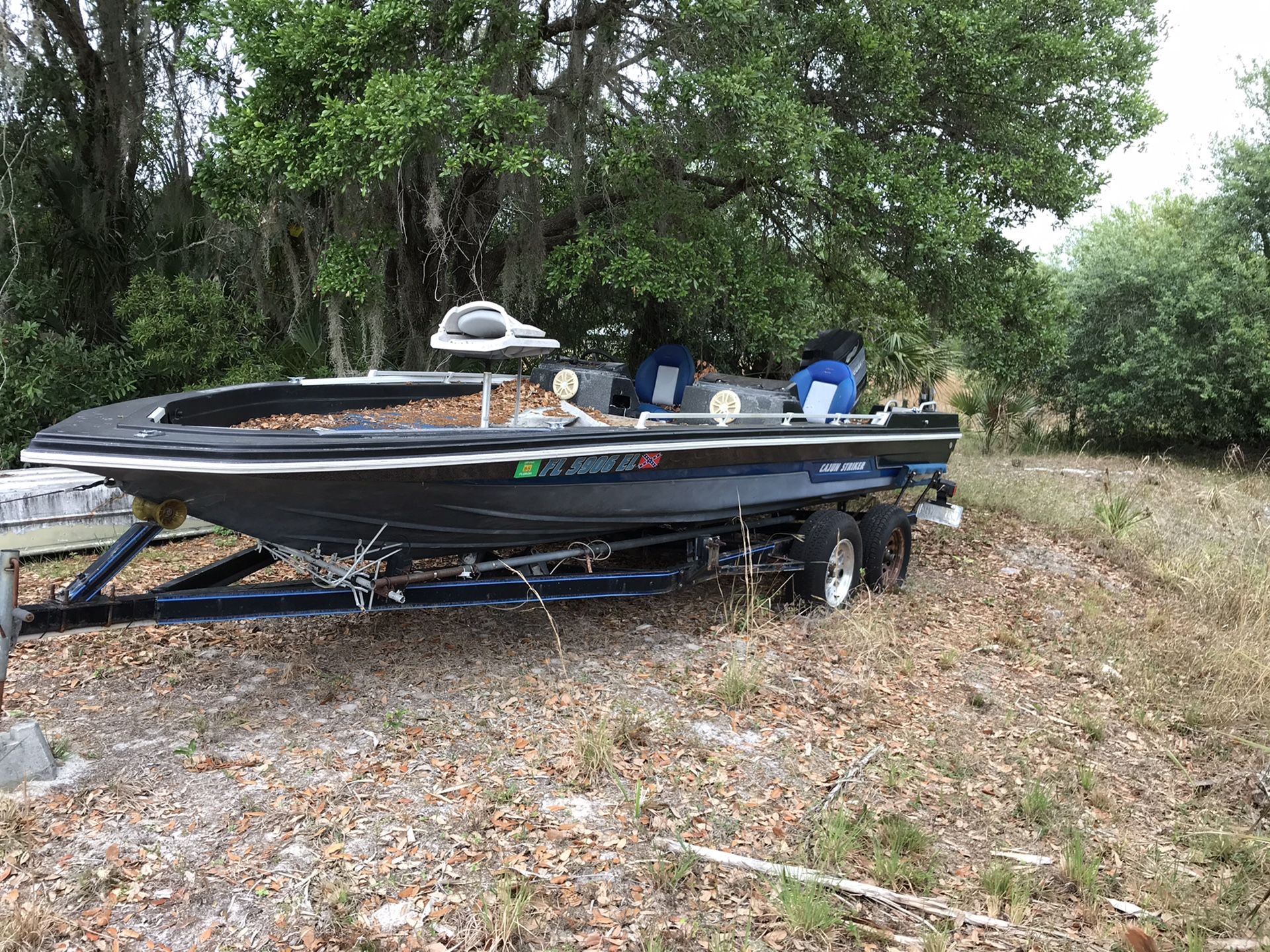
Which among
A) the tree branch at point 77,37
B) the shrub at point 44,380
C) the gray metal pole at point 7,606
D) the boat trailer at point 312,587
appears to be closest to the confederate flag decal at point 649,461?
the boat trailer at point 312,587

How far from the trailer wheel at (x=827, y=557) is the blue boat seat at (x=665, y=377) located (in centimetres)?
152

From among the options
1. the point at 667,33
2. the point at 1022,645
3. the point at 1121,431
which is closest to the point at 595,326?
the point at 667,33

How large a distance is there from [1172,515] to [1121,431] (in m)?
6.49

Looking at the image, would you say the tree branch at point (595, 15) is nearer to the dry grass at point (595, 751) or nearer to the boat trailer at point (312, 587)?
the boat trailer at point (312, 587)

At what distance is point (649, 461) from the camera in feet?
15.4

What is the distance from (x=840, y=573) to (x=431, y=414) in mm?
2811

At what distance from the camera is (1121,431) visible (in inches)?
617

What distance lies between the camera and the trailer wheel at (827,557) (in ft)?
19.3

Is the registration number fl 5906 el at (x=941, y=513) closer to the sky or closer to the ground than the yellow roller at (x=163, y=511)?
closer to the ground

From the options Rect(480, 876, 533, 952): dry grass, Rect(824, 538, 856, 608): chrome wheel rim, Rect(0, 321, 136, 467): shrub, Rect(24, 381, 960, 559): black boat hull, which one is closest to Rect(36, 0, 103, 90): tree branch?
Rect(0, 321, 136, 467): shrub

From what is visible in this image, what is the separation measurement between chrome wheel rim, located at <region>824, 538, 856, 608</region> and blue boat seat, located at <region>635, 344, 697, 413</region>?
1.67m

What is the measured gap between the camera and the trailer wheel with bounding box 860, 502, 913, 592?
21.3ft

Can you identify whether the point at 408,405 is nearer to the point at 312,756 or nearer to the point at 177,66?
the point at 312,756

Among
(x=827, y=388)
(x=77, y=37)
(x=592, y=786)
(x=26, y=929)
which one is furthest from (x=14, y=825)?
(x=77, y=37)
